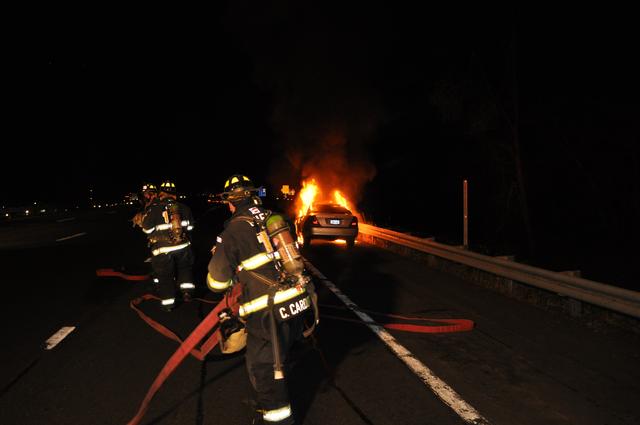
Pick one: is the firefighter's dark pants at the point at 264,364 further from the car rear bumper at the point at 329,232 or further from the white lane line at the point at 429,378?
the car rear bumper at the point at 329,232

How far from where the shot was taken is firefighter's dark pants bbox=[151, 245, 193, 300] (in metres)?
7.19

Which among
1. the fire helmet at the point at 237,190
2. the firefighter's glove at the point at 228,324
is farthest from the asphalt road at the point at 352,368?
the fire helmet at the point at 237,190

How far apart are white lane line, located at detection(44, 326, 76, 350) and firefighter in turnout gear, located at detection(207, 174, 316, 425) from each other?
3.21m

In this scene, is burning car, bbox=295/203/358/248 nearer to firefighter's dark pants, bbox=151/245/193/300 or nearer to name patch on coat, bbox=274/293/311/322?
firefighter's dark pants, bbox=151/245/193/300

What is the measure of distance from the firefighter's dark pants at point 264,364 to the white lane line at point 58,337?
3.27m

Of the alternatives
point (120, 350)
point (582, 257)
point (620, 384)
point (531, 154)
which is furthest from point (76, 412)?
point (531, 154)

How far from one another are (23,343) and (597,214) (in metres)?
23.0

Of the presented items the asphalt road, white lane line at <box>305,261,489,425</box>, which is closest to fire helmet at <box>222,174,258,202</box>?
the asphalt road

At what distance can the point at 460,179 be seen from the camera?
36.0m

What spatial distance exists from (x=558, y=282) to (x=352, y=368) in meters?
3.64

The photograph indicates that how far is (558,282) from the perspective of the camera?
6.80 m

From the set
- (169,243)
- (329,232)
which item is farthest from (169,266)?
(329,232)

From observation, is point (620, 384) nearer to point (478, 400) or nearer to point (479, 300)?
point (478, 400)

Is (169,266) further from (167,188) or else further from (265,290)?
(265,290)
